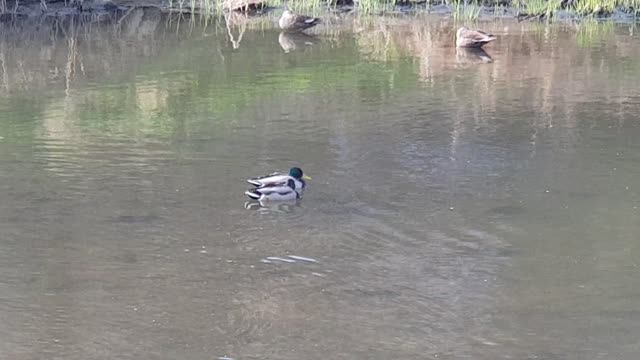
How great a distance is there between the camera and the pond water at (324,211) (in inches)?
272

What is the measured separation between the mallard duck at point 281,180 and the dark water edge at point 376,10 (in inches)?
529

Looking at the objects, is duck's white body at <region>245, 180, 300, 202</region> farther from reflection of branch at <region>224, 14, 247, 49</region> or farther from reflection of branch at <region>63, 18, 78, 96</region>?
reflection of branch at <region>224, 14, 247, 49</region>

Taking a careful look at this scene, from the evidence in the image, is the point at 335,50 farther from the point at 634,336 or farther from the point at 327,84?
the point at 634,336

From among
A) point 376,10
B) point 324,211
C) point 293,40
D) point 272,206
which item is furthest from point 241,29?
point 324,211

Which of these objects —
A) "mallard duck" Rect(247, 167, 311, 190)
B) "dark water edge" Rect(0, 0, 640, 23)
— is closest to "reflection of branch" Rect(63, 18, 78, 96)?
"dark water edge" Rect(0, 0, 640, 23)

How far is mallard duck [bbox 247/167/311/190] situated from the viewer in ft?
31.1

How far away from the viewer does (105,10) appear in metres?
23.7

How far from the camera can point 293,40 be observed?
65.1 feet

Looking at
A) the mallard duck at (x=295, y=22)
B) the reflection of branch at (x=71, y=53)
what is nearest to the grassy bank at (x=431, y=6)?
the reflection of branch at (x=71, y=53)

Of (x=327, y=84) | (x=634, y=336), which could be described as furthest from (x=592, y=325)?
(x=327, y=84)

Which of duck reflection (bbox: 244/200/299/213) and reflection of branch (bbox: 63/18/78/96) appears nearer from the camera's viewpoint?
duck reflection (bbox: 244/200/299/213)

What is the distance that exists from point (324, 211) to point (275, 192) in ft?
1.38

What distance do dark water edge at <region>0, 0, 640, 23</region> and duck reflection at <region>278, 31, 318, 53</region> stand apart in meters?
3.22

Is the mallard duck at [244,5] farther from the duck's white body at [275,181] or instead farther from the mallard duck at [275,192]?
the mallard duck at [275,192]
